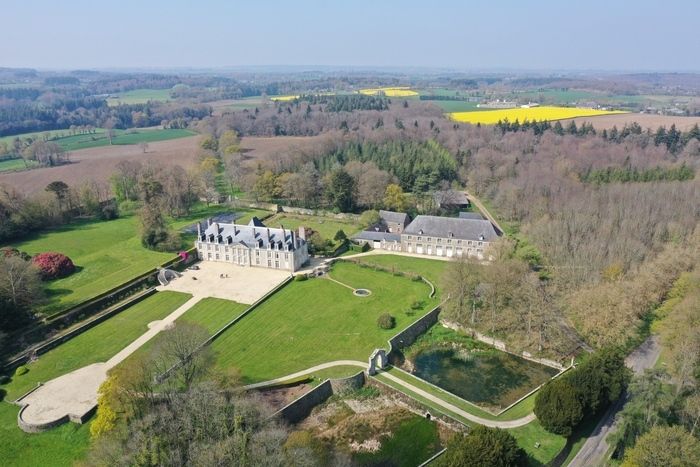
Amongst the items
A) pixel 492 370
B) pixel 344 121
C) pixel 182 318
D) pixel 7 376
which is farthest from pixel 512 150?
pixel 7 376

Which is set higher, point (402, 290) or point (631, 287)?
point (631, 287)

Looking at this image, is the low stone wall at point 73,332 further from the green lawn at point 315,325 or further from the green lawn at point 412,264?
the green lawn at point 412,264

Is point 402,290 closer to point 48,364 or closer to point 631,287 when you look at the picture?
point 631,287

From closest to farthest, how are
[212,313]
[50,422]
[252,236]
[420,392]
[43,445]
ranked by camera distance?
[43,445] < [50,422] < [420,392] < [212,313] < [252,236]

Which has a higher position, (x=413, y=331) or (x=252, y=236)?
(x=252, y=236)

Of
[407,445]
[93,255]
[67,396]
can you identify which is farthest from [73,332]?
[407,445]

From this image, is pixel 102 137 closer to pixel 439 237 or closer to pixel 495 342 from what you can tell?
pixel 439 237

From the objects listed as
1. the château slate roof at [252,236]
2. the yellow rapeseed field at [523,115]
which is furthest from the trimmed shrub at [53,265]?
the yellow rapeseed field at [523,115]
